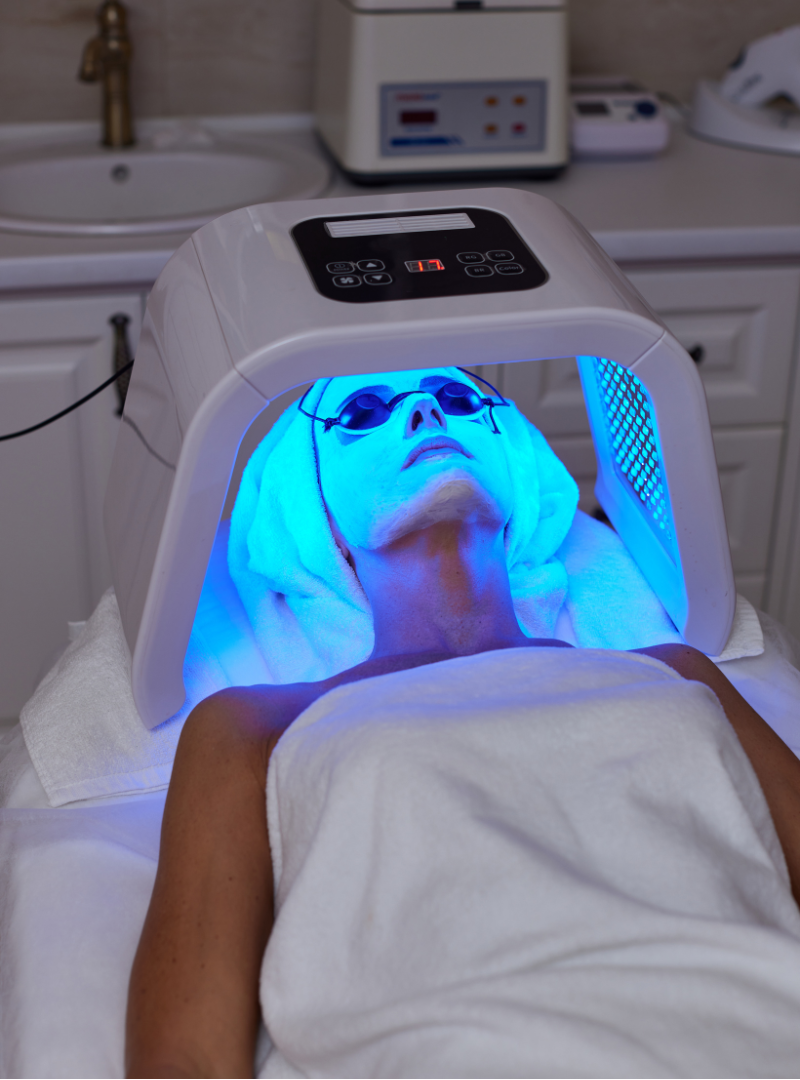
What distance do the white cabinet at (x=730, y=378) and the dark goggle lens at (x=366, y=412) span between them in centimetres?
60

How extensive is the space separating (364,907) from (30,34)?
178cm

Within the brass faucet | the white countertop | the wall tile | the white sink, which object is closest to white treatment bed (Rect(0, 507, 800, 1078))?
the white countertop

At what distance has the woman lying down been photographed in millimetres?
666

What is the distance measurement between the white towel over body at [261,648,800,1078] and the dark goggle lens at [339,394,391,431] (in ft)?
1.15

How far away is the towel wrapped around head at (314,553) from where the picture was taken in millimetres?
1127

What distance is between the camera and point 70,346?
5.09 ft

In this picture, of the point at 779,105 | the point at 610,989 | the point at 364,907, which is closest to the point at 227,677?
the point at 364,907

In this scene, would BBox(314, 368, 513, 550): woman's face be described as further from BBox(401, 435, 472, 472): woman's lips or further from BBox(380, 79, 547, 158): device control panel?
BBox(380, 79, 547, 158): device control panel

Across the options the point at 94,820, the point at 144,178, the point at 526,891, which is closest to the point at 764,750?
the point at 526,891

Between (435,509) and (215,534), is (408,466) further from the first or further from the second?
(215,534)

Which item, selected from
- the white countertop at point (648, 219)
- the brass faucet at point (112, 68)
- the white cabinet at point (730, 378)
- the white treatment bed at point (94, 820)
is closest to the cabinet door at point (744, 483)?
the white cabinet at point (730, 378)

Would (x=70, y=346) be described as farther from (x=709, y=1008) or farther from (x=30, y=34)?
(x=709, y=1008)

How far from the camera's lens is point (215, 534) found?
0.94 m

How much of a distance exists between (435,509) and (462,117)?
0.97 meters
